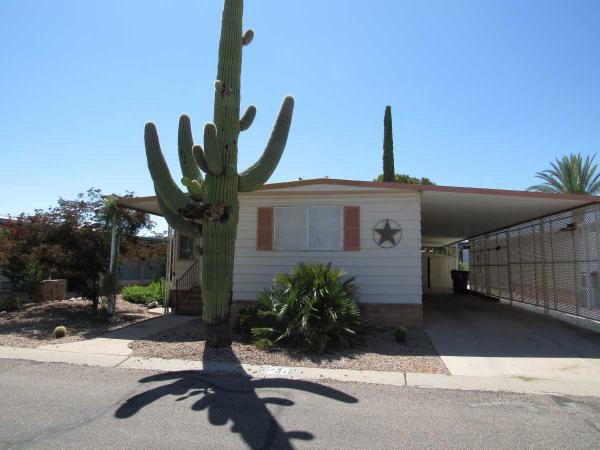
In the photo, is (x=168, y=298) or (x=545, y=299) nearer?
(x=545, y=299)

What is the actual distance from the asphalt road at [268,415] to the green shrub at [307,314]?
68.4 inches

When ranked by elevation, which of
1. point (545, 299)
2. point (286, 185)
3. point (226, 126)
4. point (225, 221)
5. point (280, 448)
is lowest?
point (280, 448)

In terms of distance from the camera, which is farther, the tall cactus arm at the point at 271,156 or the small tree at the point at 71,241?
the small tree at the point at 71,241

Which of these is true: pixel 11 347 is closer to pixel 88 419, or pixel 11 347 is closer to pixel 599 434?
pixel 88 419

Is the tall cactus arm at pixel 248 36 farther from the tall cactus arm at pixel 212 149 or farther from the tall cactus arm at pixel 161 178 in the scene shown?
the tall cactus arm at pixel 161 178

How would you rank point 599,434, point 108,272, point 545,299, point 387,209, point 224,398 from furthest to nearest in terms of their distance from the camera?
1. point 545,299
2. point 108,272
3. point 387,209
4. point 224,398
5. point 599,434

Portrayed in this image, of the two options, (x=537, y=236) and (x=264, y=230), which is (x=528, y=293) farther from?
(x=264, y=230)

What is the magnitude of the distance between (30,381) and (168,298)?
23.8 feet

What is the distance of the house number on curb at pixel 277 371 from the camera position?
253 inches

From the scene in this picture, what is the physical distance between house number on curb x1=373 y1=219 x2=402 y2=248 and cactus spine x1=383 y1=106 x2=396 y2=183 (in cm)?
1192

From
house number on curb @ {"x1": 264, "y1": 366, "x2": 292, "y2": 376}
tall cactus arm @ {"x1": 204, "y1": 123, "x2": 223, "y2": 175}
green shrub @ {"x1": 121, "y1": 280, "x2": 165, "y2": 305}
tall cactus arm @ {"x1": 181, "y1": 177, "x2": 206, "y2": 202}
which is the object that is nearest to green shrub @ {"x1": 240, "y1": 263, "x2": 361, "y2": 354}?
house number on curb @ {"x1": 264, "y1": 366, "x2": 292, "y2": 376}

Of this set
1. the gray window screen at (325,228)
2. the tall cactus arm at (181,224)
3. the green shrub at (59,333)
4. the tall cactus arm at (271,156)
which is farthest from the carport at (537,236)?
the green shrub at (59,333)

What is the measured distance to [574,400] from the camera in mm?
5336

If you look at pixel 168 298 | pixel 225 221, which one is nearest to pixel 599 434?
pixel 225 221
